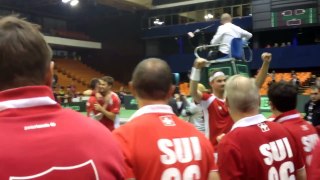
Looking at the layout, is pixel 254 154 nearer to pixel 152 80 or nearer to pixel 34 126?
pixel 152 80

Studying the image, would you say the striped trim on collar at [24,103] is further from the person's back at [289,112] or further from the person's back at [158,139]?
the person's back at [289,112]

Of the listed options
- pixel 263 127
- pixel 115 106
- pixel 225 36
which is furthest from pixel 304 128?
pixel 115 106

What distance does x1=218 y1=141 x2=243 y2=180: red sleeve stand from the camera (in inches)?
91.6

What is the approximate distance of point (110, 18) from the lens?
1211 inches

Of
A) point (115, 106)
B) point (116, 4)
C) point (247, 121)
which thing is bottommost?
point (115, 106)

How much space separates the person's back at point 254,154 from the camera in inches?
92.2

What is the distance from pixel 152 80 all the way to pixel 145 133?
289mm

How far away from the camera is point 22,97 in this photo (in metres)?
1.20

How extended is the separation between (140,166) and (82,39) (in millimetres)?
27869

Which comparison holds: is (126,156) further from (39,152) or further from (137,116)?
(39,152)

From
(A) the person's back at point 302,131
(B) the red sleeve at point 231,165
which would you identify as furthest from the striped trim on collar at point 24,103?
(A) the person's back at point 302,131

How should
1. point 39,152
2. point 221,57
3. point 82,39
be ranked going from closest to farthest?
point 39,152, point 221,57, point 82,39

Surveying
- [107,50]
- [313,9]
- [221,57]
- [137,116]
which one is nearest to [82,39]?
[107,50]

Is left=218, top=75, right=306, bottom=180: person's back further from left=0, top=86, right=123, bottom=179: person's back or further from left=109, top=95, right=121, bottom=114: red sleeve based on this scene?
left=109, top=95, right=121, bottom=114: red sleeve
